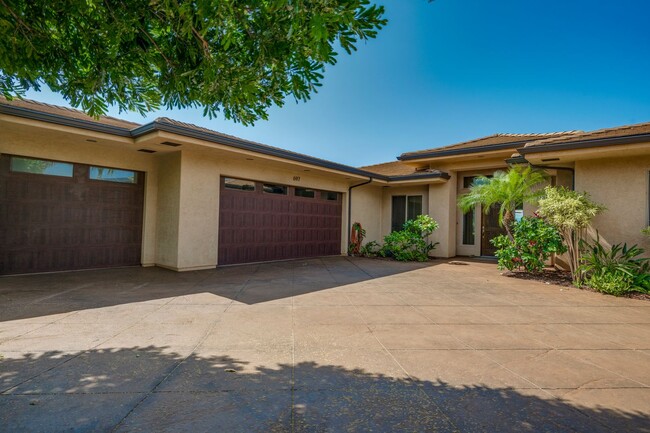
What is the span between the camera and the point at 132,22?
2.43 metres

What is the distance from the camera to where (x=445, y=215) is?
11.9 m

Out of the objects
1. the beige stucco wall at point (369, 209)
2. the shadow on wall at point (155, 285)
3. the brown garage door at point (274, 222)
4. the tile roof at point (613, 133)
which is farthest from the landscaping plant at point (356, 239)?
the tile roof at point (613, 133)

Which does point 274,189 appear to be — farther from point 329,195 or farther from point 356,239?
point 356,239

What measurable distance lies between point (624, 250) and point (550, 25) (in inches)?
224

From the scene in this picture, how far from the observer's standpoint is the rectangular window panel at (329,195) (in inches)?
470

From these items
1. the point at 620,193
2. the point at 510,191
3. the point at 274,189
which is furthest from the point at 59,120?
the point at 620,193

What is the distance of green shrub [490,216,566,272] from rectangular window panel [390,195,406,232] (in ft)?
17.4

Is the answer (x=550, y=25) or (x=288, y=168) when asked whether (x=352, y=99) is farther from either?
(x=550, y=25)

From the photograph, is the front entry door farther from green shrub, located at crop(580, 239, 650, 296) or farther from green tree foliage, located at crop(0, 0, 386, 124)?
green tree foliage, located at crop(0, 0, 386, 124)

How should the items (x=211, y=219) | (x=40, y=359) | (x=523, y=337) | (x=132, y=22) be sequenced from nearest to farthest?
(x=132, y=22)
(x=40, y=359)
(x=523, y=337)
(x=211, y=219)

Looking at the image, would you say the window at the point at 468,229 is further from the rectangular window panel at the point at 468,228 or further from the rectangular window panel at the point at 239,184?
the rectangular window panel at the point at 239,184

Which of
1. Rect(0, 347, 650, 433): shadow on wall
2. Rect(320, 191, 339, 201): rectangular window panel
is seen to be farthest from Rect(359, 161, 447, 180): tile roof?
Rect(0, 347, 650, 433): shadow on wall

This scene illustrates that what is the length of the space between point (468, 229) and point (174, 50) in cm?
1183

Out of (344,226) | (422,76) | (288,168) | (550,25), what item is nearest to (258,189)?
(288,168)
